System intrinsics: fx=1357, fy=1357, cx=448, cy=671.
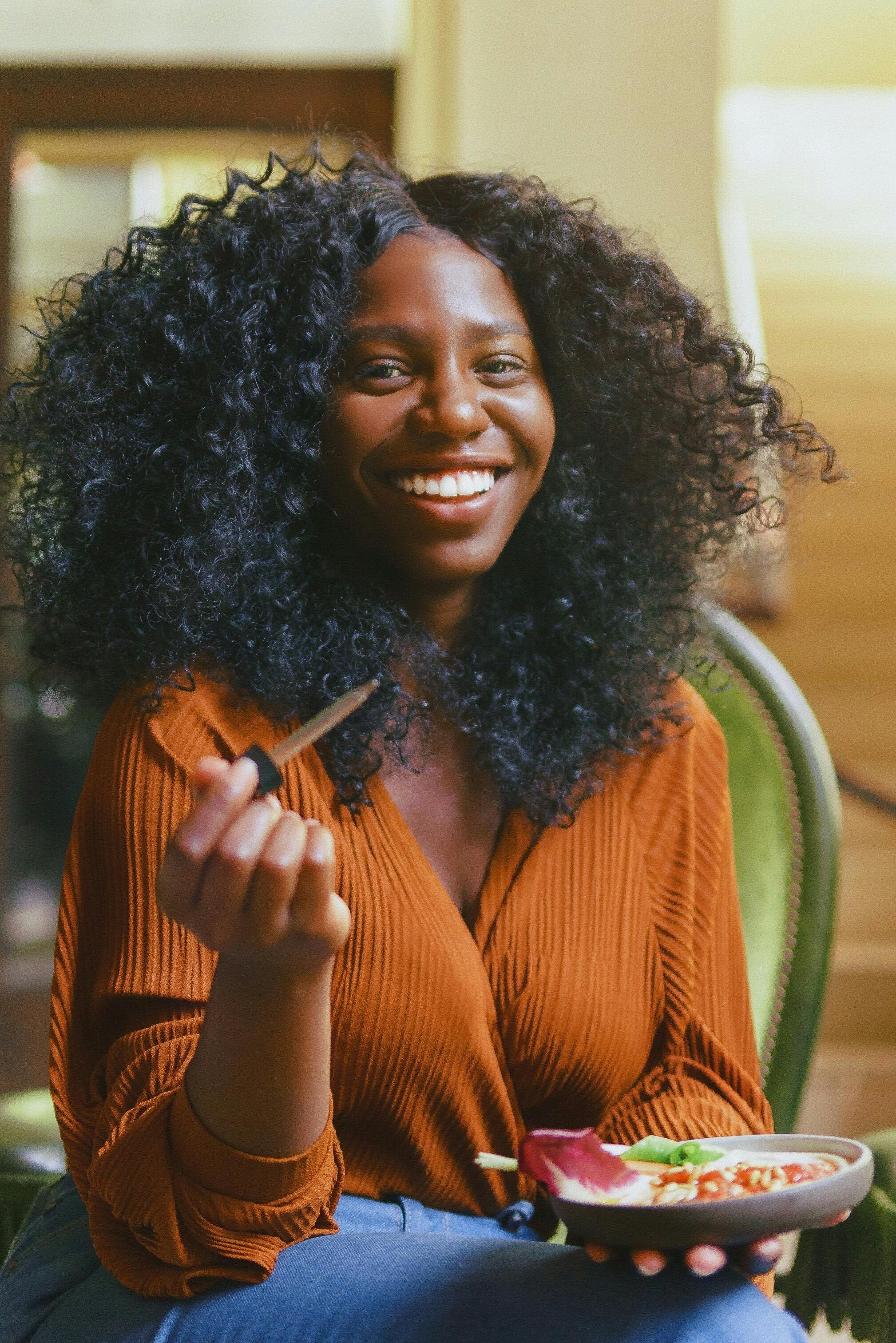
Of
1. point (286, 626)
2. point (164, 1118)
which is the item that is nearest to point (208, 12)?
point (286, 626)

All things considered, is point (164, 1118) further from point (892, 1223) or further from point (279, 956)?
point (892, 1223)

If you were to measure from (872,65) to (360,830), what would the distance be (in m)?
4.91

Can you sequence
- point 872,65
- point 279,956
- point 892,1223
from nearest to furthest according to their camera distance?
point 279,956
point 892,1223
point 872,65

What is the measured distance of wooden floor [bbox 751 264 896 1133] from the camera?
2.83 meters

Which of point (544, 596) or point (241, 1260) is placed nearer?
point (241, 1260)

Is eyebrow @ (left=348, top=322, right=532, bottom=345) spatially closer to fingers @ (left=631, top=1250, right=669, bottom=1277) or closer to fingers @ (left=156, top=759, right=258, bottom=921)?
fingers @ (left=156, top=759, right=258, bottom=921)

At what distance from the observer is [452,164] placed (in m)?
2.06

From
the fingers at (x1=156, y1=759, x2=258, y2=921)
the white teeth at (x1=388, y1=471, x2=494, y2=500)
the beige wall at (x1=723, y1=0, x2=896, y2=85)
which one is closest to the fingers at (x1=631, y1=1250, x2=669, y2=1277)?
the fingers at (x1=156, y1=759, x2=258, y2=921)

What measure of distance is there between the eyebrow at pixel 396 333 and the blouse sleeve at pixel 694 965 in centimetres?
38

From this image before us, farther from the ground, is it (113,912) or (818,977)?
(113,912)

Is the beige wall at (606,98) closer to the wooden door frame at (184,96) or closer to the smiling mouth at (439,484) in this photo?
the wooden door frame at (184,96)

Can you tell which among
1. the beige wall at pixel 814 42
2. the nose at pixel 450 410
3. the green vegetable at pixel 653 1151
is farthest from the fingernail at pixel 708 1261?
the beige wall at pixel 814 42

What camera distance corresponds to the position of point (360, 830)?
0.96m

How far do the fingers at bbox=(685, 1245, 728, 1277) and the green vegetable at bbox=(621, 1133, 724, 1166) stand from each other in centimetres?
9
